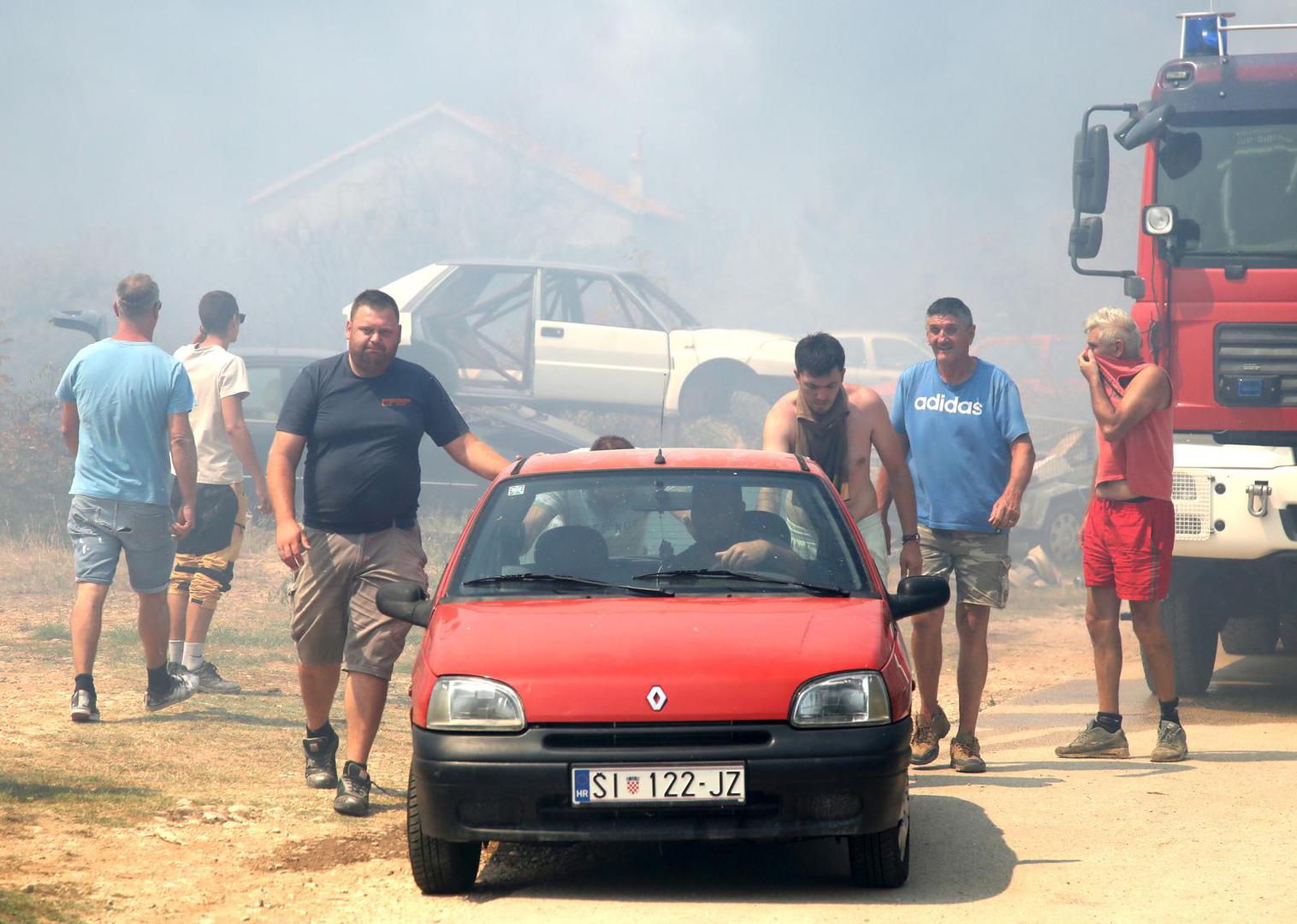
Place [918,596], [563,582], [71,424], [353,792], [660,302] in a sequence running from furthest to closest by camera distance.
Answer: [660,302], [71,424], [353,792], [918,596], [563,582]

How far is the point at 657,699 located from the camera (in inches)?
170

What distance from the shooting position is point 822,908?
443cm

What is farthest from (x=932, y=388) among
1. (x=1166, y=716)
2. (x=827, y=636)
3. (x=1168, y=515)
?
(x=827, y=636)

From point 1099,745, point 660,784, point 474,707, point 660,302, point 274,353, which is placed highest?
point 660,302

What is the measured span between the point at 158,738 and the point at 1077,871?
4009 millimetres

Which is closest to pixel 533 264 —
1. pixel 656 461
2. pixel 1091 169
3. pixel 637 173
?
pixel 1091 169

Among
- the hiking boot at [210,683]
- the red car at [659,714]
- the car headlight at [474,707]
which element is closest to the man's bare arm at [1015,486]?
the red car at [659,714]

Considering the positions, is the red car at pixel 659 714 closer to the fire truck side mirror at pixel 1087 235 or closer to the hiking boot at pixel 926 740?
the hiking boot at pixel 926 740

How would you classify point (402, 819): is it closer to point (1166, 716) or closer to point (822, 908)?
point (822, 908)

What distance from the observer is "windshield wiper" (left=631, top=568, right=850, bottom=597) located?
16.2 feet

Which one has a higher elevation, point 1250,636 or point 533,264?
point 533,264

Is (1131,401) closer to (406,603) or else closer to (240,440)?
(406,603)

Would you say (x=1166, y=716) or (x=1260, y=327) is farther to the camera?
(x=1260, y=327)

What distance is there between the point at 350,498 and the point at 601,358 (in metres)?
11.1
